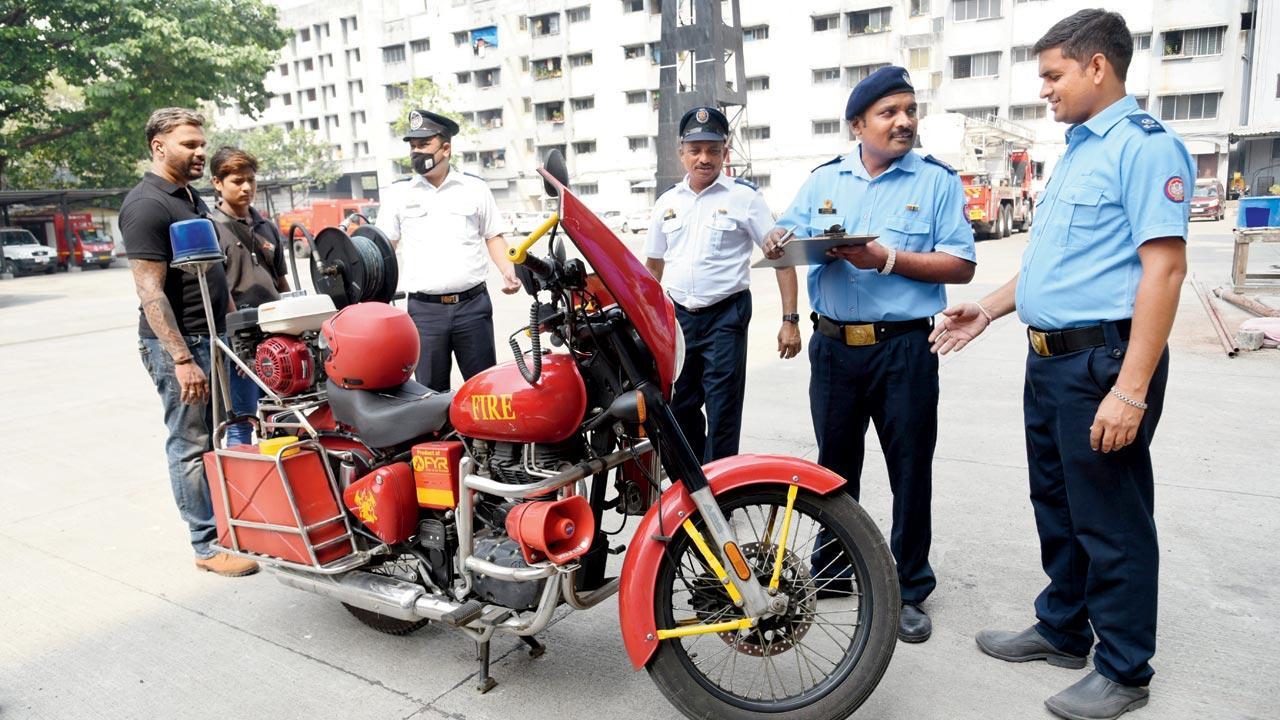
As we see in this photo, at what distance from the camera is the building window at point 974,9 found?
41.8 m

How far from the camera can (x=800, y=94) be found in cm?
4528

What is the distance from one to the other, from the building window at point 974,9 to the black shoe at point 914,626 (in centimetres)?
4558

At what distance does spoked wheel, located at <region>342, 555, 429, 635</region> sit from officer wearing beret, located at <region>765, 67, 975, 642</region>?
144 cm

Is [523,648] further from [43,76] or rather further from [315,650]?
[43,76]

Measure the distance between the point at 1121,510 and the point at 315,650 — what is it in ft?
8.84

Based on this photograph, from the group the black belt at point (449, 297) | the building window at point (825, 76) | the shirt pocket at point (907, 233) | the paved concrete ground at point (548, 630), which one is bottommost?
the paved concrete ground at point (548, 630)

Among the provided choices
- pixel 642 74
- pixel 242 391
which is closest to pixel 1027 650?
pixel 242 391

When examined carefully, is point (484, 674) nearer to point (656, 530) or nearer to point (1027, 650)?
point (656, 530)

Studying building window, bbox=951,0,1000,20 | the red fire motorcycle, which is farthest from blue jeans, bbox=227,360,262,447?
building window, bbox=951,0,1000,20

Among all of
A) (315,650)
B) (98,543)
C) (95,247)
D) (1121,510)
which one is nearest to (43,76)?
(95,247)

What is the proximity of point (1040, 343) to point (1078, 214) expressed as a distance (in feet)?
1.27

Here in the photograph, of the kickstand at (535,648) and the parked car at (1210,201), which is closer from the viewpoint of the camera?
the kickstand at (535,648)

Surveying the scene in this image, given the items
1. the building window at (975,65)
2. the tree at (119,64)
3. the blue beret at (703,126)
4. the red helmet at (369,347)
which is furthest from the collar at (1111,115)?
the building window at (975,65)

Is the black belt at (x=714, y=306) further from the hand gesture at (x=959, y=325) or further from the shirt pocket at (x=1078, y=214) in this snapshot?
the shirt pocket at (x=1078, y=214)
